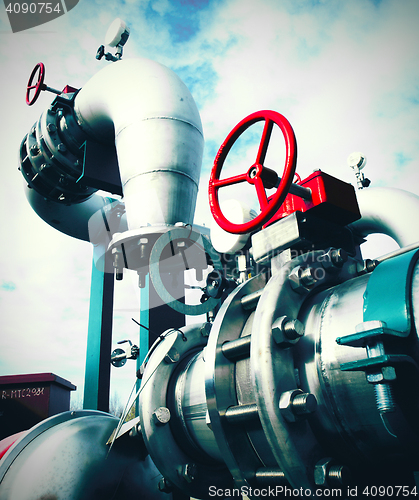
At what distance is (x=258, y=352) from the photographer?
886 mm

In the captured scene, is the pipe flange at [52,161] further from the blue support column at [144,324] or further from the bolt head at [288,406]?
the bolt head at [288,406]

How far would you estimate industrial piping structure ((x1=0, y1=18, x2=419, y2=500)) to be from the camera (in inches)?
31.6

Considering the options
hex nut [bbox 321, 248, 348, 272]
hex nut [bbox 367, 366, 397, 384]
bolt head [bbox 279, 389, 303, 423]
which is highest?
hex nut [bbox 321, 248, 348, 272]

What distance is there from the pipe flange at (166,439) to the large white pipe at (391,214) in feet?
4.18

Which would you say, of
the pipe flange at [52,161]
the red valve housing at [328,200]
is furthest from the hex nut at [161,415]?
the pipe flange at [52,161]

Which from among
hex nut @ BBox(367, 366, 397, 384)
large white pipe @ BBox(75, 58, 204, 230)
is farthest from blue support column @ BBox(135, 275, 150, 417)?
hex nut @ BBox(367, 366, 397, 384)

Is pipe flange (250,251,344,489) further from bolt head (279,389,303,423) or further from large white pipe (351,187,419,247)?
large white pipe (351,187,419,247)

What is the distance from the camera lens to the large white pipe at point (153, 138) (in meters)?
2.16

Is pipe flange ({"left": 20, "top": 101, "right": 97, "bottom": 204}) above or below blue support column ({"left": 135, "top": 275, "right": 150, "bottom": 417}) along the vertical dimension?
above

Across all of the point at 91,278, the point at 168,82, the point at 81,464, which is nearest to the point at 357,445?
the point at 81,464

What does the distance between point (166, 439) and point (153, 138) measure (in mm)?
1585

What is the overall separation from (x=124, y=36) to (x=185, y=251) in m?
2.02

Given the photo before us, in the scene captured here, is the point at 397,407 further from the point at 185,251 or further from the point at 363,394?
the point at 185,251

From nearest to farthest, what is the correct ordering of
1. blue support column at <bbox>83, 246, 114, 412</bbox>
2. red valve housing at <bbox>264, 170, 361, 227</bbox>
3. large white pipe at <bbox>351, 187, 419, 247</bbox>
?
red valve housing at <bbox>264, 170, 361, 227</bbox>
large white pipe at <bbox>351, 187, 419, 247</bbox>
blue support column at <bbox>83, 246, 114, 412</bbox>
